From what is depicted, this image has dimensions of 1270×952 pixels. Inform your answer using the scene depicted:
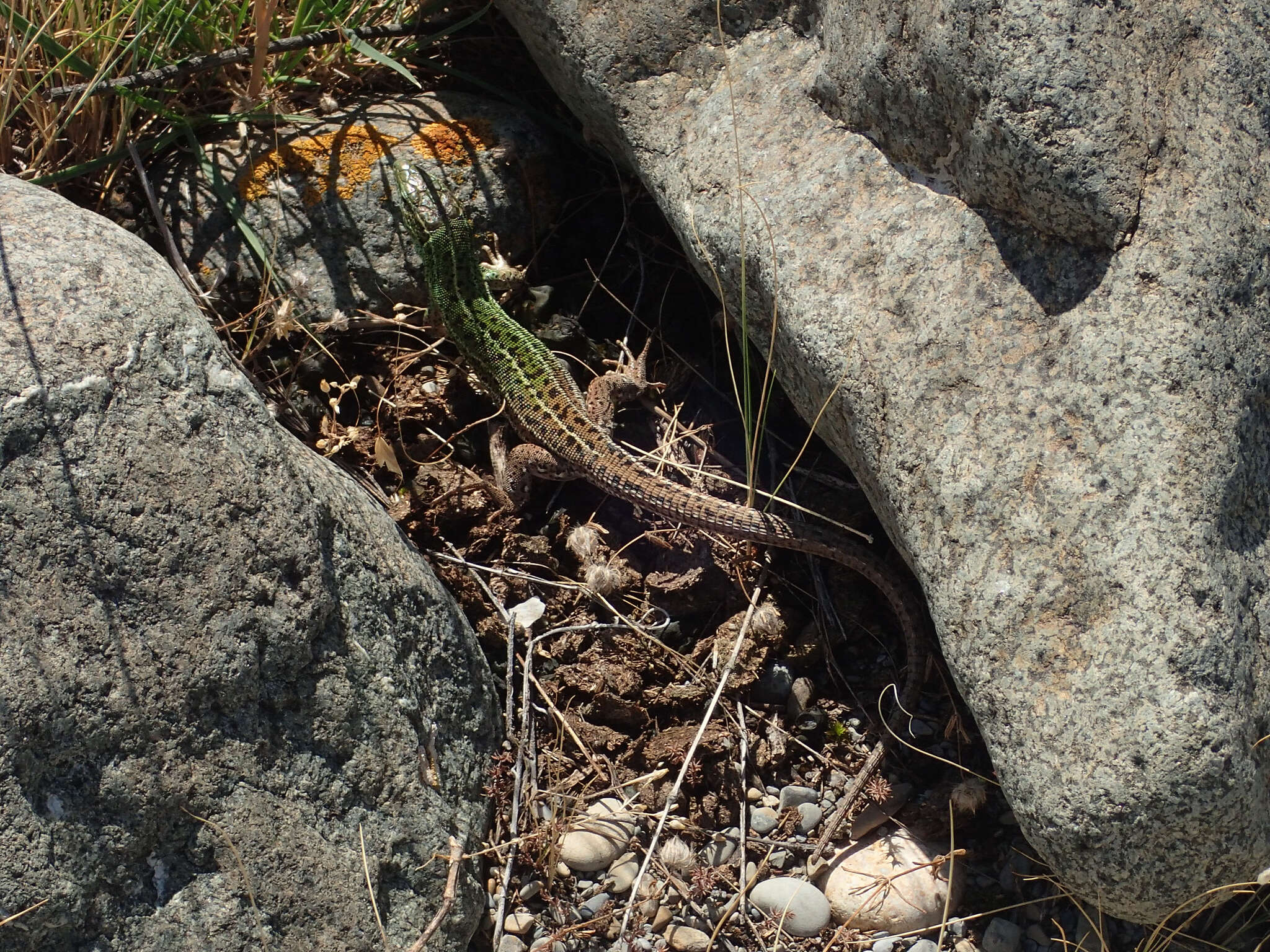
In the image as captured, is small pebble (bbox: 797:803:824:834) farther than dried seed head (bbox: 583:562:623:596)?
No

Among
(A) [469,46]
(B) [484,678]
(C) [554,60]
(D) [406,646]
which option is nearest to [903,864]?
(B) [484,678]

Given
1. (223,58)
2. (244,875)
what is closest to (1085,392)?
(244,875)

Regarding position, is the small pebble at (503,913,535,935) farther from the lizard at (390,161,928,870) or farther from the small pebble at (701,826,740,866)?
the lizard at (390,161,928,870)

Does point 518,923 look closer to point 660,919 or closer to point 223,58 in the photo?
point 660,919

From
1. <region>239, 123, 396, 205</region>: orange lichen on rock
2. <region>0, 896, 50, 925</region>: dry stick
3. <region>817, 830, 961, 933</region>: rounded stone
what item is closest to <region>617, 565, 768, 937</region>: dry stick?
<region>817, 830, 961, 933</region>: rounded stone

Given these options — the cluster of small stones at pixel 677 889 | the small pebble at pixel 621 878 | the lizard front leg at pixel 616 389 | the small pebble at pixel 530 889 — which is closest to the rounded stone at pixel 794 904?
the cluster of small stones at pixel 677 889
